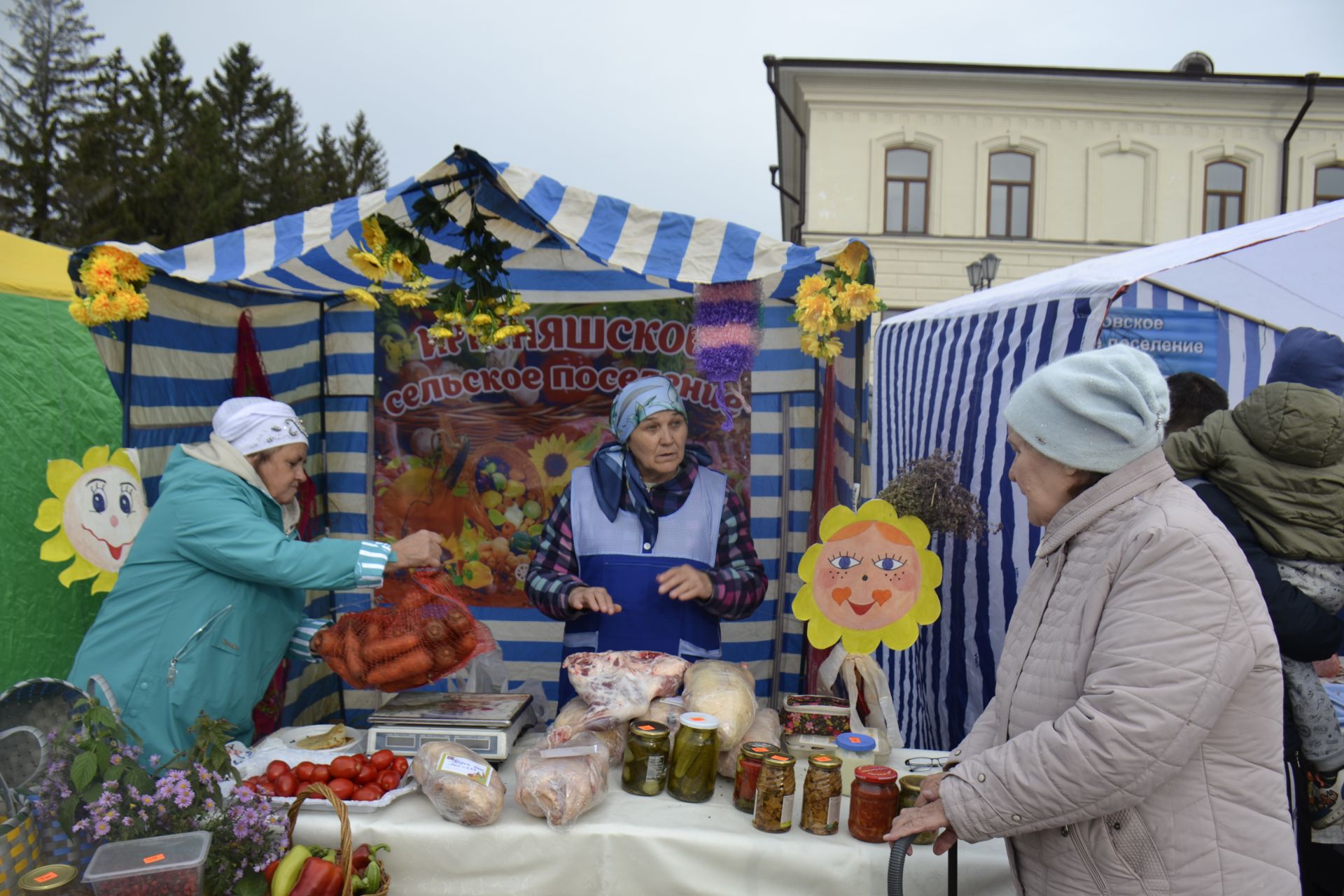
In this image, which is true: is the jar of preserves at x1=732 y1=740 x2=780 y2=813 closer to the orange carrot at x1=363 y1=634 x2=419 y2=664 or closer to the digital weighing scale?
the digital weighing scale

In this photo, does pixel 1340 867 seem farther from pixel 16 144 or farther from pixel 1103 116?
pixel 16 144

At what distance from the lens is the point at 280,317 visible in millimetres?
4422

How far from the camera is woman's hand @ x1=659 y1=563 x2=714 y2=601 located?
3.00 metres

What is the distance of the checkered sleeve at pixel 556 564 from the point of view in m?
3.20

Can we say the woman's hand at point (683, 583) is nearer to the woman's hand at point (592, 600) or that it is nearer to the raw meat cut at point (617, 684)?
the woman's hand at point (592, 600)

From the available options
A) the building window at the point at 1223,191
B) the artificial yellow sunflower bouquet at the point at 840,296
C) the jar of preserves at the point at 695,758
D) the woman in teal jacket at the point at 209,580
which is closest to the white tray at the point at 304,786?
the woman in teal jacket at the point at 209,580

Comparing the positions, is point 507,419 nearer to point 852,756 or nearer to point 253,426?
point 253,426

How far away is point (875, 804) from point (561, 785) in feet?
2.55

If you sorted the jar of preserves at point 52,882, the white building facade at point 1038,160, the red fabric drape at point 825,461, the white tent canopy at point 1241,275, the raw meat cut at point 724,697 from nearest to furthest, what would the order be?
the jar of preserves at point 52,882 < the raw meat cut at point 724,697 < the white tent canopy at point 1241,275 < the red fabric drape at point 825,461 < the white building facade at point 1038,160

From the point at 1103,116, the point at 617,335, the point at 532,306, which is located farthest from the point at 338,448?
the point at 1103,116

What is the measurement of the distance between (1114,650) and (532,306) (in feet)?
11.8

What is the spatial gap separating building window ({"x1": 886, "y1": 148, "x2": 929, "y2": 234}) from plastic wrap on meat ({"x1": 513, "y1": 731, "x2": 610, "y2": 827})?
704 inches

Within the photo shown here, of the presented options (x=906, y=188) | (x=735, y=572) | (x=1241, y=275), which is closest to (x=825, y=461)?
(x=735, y=572)

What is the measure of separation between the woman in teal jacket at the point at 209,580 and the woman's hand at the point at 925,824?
1561 millimetres
